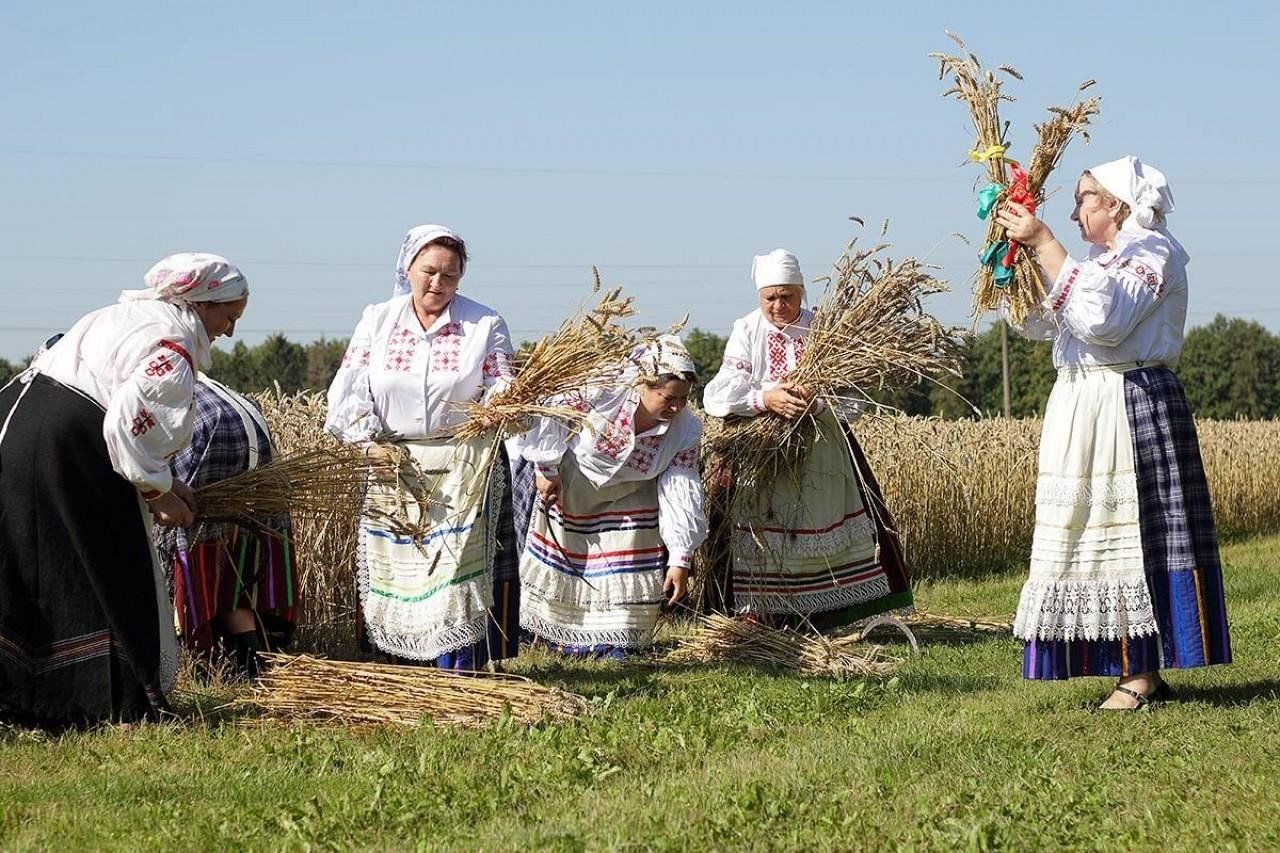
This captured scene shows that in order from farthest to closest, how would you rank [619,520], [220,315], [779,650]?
[619,520] → [779,650] → [220,315]

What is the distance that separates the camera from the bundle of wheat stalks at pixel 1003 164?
6258 millimetres

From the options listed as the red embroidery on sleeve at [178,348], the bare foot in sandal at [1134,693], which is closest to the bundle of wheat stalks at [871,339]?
the bare foot in sandal at [1134,693]

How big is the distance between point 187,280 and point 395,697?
1703 millimetres

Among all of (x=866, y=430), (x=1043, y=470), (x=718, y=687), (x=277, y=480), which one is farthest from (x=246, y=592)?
(x=866, y=430)

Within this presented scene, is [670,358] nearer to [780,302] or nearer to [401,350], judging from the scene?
[780,302]

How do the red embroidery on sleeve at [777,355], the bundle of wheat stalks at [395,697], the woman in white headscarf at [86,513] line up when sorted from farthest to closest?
the red embroidery on sleeve at [777,355]
the bundle of wheat stalks at [395,697]
the woman in white headscarf at [86,513]

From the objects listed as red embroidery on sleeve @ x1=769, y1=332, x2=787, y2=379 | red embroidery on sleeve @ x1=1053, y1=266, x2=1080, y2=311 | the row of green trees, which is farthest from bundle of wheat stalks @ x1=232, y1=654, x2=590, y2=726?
the row of green trees

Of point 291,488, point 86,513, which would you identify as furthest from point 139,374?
point 291,488

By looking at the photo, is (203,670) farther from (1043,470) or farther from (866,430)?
(866,430)

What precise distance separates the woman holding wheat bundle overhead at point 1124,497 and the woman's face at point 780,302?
197cm

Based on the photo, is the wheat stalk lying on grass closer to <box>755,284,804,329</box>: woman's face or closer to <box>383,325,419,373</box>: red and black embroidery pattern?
<box>755,284,804,329</box>: woman's face

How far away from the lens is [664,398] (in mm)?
7520

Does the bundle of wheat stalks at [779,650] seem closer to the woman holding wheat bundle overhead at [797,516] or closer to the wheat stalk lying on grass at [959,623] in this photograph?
the woman holding wheat bundle overhead at [797,516]

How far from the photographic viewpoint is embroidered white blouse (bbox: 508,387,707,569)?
24.6ft
